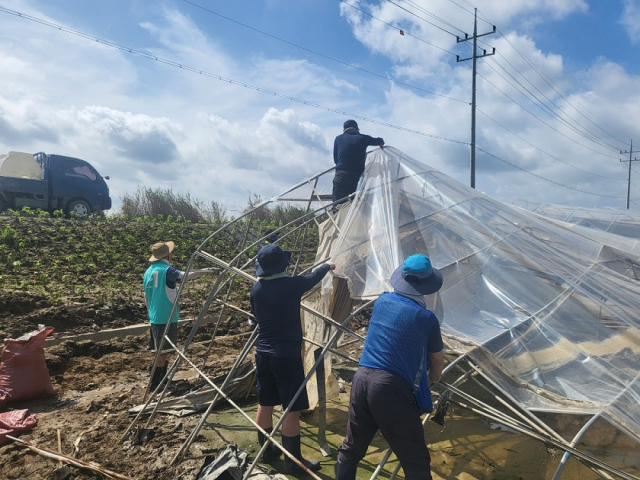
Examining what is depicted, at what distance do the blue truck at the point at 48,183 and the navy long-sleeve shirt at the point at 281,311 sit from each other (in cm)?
1137

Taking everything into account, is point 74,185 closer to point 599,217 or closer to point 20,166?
point 20,166

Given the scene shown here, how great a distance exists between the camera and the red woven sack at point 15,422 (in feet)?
13.7

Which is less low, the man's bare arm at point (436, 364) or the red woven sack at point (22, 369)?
the man's bare arm at point (436, 364)

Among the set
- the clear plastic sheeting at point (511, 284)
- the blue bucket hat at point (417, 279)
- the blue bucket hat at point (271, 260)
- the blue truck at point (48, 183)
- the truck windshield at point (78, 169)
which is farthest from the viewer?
the truck windshield at point (78, 169)

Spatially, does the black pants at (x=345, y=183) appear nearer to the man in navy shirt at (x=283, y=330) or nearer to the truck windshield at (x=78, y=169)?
the man in navy shirt at (x=283, y=330)

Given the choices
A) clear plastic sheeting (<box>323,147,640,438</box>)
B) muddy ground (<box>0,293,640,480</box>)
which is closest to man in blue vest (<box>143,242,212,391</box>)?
muddy ground (<box>0,293,640,480</box>)

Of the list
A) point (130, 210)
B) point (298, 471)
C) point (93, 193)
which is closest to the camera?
point (298, 471)

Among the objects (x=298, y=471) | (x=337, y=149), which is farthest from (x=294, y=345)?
(x=337, y=149)

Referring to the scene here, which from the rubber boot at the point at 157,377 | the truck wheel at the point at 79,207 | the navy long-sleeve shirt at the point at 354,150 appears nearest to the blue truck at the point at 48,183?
the truck wheel at the point at 79,207

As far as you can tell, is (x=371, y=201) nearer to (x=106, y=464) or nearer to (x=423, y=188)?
(x=423, y=188)

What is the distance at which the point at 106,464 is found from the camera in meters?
3.90

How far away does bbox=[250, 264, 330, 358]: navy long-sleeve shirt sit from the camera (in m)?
3.85

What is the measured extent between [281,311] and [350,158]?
271 centimetres

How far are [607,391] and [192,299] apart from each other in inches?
287
